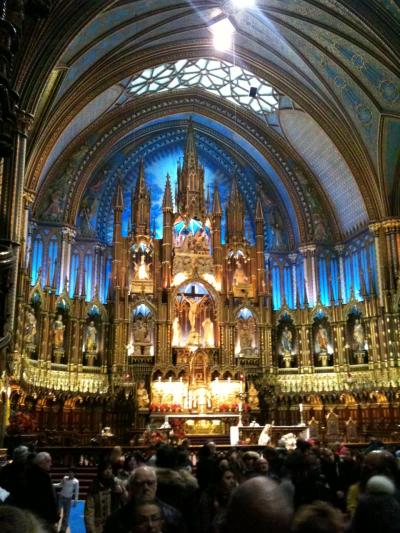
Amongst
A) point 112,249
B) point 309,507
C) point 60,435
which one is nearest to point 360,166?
point 112,249

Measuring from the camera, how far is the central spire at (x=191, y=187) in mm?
32125

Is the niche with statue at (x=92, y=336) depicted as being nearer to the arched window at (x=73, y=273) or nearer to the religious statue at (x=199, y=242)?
the arched window at (x=73, y=273)

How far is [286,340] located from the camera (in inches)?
1219

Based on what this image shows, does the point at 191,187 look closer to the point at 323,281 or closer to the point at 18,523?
the point at 323,281

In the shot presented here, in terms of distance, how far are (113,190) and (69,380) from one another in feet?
39.3

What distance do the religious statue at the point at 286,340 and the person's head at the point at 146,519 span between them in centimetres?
2769

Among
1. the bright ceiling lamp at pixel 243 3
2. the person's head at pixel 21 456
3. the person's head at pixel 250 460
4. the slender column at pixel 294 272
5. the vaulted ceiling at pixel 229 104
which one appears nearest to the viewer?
the person's head at pixel 21 456

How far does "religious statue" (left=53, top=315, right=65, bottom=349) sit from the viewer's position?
2744 centimetres

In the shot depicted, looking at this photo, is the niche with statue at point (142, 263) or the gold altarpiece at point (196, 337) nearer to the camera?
Answer: the gold altarpiece at point (196, 337)

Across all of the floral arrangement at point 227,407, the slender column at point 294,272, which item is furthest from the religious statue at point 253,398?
the slender column at point 294,272

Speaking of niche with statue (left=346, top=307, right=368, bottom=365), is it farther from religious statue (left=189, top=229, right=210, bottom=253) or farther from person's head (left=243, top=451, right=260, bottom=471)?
person's head (left=243, top=451, right=260, bottom=471)

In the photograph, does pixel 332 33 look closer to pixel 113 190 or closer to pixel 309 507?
pixel 113 190

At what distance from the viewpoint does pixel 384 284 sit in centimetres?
2817

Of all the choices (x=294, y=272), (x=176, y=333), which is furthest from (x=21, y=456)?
(x=294, y=272)
